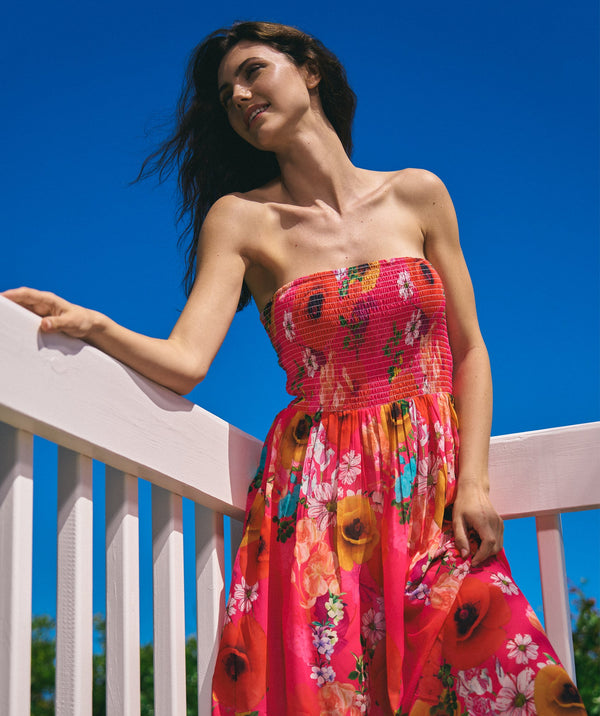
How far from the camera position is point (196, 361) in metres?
1.38

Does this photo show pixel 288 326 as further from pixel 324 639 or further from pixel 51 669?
pixel 51 669

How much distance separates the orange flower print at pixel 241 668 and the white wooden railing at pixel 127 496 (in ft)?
0.07

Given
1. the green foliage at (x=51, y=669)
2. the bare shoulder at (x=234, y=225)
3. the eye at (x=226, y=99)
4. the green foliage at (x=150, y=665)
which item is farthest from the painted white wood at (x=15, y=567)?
the green foliage at (x=51, y=669)

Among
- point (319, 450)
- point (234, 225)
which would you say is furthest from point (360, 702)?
point (234, 225)

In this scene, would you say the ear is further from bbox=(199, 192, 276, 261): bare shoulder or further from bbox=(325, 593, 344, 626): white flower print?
bbox=(325, 593, 344, 626): white flower print

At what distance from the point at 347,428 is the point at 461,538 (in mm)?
252

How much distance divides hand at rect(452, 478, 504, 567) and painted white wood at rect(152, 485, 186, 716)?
0.41 metres

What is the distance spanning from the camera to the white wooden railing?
91 centimetres

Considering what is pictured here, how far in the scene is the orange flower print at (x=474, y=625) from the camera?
1.19 meters

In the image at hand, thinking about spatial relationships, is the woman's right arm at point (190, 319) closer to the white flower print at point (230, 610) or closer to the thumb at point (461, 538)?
the white flower print at point (230, 610)

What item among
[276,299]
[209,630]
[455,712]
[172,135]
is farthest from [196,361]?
[172,135]

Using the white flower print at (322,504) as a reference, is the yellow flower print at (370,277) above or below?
above

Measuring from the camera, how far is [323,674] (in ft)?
4.12

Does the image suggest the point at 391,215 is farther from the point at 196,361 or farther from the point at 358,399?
the point at 196,361
